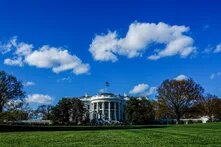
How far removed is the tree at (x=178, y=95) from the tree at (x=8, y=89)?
5105 centimetres

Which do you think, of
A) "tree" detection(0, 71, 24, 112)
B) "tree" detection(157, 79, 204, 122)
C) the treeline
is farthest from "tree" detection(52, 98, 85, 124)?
"tree" detection(0, 71, 24, 112)

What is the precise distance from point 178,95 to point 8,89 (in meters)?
55.6

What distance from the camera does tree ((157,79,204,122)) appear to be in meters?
125

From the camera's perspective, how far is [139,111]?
14588cm

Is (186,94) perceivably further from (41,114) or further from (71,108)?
(41,114)

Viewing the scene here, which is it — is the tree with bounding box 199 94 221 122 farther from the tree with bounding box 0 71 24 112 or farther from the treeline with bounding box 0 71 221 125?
the tree with bounding box 0 71 24 112

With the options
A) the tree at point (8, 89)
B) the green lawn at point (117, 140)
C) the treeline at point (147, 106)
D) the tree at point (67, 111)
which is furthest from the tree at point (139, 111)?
the green lawn at point (117, 140)

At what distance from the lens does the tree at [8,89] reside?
85738 mm

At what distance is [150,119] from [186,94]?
23.0m

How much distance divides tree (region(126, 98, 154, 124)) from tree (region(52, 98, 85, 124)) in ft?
57.8

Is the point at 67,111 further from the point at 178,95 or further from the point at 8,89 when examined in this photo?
the point at 8,89

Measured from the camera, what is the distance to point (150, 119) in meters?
145

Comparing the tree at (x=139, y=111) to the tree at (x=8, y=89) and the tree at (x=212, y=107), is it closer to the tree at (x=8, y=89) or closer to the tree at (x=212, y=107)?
the tree at (x=212, y=107)

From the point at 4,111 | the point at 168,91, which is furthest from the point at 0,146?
the point at 168,91
